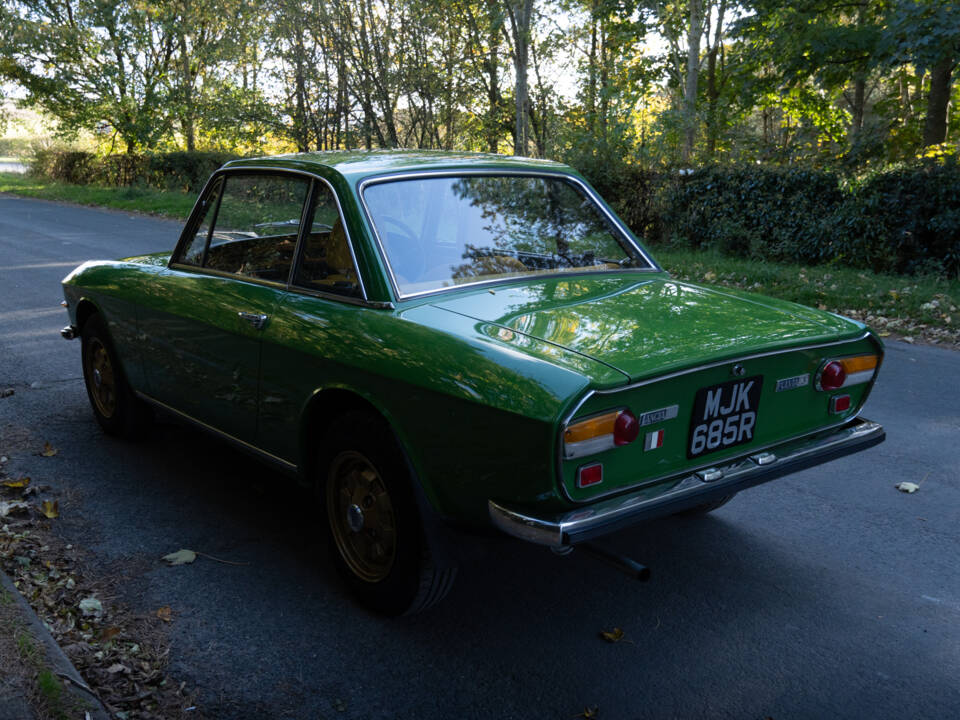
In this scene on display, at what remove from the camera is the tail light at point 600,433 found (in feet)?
8.38

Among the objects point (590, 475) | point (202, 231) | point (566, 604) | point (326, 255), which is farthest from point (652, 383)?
point (202, 231)

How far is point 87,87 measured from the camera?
30172 mm

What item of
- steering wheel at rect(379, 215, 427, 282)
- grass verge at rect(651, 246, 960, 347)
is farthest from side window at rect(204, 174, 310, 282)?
grass verge at rect(651, 246, 960, 347)

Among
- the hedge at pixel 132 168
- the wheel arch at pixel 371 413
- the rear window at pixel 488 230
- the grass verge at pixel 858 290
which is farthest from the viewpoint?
the hedge at pixel 132 168

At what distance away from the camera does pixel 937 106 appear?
15.6 m

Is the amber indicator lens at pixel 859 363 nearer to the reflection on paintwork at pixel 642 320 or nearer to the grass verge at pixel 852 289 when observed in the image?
the reflection on paintwork at pixel 642 320

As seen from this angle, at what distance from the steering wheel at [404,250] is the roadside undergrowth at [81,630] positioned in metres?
1.55

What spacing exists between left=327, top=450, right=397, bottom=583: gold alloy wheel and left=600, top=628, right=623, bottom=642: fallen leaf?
0.80 meters

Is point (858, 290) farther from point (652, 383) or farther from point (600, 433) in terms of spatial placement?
point (600, 433)

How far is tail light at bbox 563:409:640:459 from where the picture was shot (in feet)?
8.38

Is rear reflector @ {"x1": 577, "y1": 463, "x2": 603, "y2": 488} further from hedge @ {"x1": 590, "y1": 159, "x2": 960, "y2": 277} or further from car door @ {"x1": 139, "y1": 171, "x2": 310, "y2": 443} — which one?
hedge @ {"x1": 590, "y1": 159, "x2": 960, "y2": 277}

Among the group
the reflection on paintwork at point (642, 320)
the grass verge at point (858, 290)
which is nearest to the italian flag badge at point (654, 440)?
the reflection on paintwork at point (642, 320)

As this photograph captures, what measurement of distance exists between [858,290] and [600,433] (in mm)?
8437

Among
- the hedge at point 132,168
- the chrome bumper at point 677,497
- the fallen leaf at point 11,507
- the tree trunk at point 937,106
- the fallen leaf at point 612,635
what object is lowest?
the fallen leaf at point 612,635
